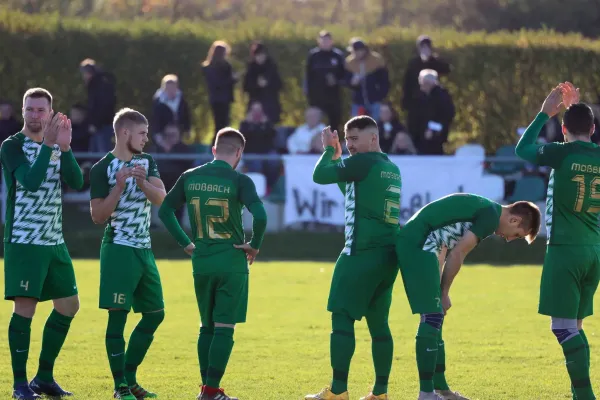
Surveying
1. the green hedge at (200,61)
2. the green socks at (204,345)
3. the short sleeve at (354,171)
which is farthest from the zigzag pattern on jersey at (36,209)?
the green hedge at (200,61)

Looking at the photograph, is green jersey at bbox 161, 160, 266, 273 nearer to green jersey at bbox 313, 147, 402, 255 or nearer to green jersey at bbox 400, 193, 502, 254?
green jersey at bbox 313, 147, 402, 255

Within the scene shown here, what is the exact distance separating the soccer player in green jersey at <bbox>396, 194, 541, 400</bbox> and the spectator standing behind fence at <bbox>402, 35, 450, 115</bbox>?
11959mm

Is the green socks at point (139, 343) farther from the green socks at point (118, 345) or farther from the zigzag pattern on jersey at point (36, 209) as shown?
the zigzag pattern on jersey at point (36, 209)

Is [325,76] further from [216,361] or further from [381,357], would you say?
[216,361]

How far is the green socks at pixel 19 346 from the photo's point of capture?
9.27 metres

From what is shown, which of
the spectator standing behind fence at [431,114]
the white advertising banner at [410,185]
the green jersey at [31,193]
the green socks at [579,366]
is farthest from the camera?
the spectator standing behind fence at [431,114]

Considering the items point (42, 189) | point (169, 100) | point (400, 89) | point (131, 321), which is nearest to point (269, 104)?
point (169, 100)

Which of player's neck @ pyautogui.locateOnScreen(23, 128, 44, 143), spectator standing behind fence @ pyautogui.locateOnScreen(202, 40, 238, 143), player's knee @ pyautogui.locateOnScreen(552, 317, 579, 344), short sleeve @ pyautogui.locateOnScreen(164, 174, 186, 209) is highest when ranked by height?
spectator standing behind fence @ pyautogui.locateOnScreen(202, 40, 238, 143)

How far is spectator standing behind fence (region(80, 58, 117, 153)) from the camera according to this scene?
21141 millimetres

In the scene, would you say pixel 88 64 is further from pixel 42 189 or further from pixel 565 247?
pixel 565 247

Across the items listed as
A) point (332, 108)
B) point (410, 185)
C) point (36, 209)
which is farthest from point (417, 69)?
point (36, 209)

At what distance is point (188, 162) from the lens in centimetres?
2028

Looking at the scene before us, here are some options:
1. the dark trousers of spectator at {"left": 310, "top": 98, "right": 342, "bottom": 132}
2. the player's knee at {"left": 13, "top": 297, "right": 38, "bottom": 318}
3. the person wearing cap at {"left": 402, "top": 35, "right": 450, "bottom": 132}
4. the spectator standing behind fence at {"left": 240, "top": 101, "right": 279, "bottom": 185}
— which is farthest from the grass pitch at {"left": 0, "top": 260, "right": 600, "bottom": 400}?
the dark trousers of spectator at {"left": 310, "top": 98, "right": 342, "bottom": 132}

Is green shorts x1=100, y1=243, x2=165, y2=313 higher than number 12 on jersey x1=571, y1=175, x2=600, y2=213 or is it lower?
lower
